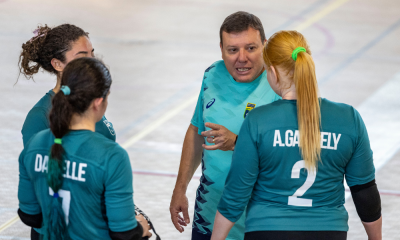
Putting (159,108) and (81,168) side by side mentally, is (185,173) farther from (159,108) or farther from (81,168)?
(159,108)

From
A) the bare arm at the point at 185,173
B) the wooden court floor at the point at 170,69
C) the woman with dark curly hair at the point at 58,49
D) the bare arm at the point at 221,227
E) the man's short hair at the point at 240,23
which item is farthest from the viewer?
the wooden court floor at the point at 170,69

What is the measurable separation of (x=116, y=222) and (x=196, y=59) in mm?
7894

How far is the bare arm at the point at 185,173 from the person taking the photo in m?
3.07

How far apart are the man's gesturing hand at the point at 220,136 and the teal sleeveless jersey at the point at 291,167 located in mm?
438

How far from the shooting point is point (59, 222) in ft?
6.68

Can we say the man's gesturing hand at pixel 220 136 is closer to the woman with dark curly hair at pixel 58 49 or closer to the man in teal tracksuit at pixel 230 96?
the man in teal tracksuit at pixel 230 96

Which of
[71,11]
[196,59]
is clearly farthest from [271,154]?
[71,11]

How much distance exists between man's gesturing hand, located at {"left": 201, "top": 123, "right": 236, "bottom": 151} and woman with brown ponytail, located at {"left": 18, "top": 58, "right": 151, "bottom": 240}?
68 cm

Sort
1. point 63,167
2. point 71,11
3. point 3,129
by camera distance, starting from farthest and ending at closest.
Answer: point 71,11 → point 3,129 → point 63,167

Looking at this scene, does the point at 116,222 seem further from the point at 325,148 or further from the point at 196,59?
the point at 196,59

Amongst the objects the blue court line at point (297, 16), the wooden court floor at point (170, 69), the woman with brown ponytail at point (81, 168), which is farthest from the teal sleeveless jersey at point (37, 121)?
the blue court line at point (297, 16)

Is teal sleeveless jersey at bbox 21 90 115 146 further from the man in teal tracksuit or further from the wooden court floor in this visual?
the wooden court floor

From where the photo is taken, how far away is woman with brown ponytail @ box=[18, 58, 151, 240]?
1.97m

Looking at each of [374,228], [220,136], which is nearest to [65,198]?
[220,136]
